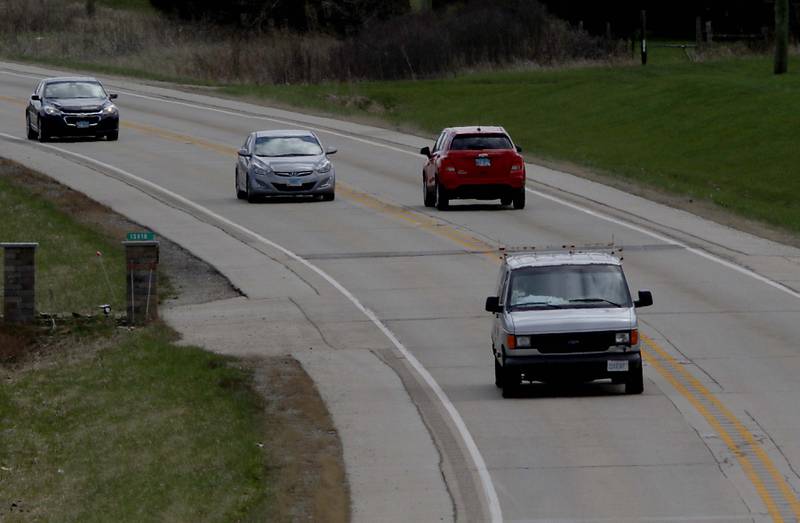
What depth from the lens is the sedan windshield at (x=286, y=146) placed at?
39.2 meters

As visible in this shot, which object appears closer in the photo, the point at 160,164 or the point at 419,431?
the point at 419,431

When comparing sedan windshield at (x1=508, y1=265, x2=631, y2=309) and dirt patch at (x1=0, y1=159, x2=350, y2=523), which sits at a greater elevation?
sedan windshield at (x1=508, y1=265, x2=631, y2=309)

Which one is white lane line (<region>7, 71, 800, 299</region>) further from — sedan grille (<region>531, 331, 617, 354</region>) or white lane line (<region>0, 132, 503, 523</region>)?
sedan grille (<region>531, 331, 617, 354</region>)

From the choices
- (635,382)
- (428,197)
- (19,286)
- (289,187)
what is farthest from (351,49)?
(635,382)

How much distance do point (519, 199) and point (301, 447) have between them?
67.3 ft

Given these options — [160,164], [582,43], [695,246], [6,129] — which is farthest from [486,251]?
[582,43]

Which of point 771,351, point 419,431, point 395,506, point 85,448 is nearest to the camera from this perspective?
point 395,506

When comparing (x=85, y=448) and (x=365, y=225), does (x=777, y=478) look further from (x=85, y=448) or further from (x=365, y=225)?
(x=365, y=225)

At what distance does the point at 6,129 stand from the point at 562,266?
37.6m

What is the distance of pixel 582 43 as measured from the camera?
248 feet

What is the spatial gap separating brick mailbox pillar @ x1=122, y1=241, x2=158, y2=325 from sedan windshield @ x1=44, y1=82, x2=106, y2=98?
24886 mm

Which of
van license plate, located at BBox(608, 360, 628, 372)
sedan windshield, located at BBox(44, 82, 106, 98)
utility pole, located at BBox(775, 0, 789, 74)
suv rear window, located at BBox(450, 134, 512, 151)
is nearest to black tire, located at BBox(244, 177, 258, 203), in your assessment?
suv rear window, located at BBox(450, 134, 512, 151)

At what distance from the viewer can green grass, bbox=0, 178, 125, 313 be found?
28.6 m

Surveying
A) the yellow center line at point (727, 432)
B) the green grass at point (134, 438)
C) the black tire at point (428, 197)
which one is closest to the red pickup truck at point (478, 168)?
the black tire at point (428, 197)
